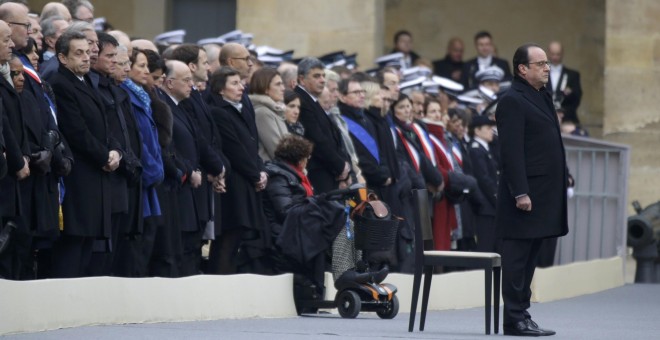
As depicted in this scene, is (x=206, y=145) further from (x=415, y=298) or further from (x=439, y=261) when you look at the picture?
(x=439, y=261)

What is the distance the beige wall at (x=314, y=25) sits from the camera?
24016 millimetres

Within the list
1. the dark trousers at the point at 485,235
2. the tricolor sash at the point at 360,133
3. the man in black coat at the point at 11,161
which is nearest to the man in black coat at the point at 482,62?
the dark trousers at the point at 485,235

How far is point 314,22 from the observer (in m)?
24.1

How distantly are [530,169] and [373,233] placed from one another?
7.15ft

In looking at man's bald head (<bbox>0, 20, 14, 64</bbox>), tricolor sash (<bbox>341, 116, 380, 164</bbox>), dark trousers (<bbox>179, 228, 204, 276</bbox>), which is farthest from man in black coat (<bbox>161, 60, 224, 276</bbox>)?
tricolor sash (<bbox>341, 116, 380, 164</bbox>)

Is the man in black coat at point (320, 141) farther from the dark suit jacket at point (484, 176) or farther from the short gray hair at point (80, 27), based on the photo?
the dark suit jacket at point (484, 176)

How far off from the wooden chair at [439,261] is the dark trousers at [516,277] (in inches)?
3.6

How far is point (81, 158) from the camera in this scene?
1264cm

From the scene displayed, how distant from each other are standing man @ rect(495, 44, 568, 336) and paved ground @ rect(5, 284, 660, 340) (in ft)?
1.31

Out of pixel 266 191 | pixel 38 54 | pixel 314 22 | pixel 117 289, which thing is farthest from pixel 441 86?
pixel 117 289

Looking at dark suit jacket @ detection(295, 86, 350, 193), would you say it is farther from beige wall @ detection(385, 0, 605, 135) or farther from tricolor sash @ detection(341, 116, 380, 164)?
beige wall @ detection(385, 0, 605, 135)

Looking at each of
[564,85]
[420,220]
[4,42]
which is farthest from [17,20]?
[564,85]

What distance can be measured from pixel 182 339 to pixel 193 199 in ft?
10.8

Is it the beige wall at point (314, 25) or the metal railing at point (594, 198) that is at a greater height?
the beige wall at point (314, 25)
